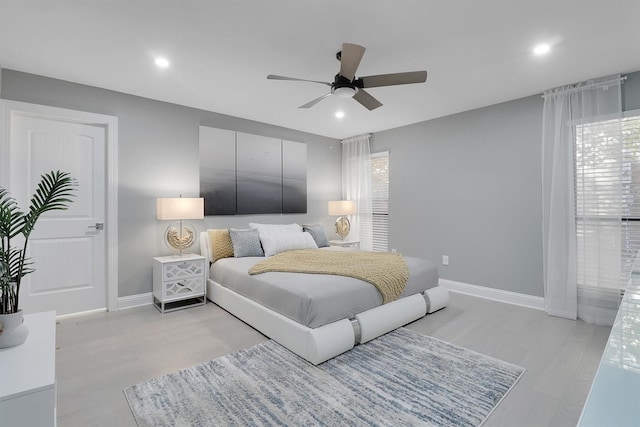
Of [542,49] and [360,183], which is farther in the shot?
[360,183]

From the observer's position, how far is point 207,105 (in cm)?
397

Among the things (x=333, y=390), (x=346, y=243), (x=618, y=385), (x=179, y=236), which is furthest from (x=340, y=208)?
(x=618, y=385)

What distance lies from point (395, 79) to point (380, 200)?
10.2 feet

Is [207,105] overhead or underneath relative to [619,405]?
overhead

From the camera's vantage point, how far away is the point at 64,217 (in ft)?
10.7

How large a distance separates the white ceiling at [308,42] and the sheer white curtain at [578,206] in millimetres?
281

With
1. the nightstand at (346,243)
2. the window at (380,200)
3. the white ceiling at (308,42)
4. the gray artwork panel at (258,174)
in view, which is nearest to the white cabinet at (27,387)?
the white ceiling at (308,42)

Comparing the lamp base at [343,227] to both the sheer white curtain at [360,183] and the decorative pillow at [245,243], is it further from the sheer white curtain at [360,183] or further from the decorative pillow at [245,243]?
the decorative pillow at [245,243]

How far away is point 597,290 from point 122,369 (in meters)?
4.39

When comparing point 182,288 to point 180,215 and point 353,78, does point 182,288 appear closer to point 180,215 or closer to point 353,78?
point 180,215

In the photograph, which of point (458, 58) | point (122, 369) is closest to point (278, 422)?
point (122, 369)

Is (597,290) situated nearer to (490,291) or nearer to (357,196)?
(490,291)

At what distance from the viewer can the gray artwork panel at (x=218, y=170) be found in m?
4.18

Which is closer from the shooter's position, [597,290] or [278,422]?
[278,422]
